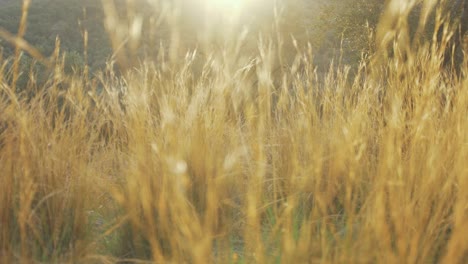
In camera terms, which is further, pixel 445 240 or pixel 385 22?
pixel 385 22

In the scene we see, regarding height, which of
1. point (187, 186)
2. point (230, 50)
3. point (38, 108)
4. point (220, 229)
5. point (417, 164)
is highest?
point (230, 50)

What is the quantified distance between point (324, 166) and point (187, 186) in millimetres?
881

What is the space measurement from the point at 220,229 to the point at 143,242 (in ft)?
1.32

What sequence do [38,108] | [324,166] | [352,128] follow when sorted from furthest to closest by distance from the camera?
1. [324,166]
2. [38,108]
3. [352,128]

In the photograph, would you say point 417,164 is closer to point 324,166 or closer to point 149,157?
point 324,166

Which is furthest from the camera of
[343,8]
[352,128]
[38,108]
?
[343,8]

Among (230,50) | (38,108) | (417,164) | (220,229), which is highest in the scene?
(230,50)

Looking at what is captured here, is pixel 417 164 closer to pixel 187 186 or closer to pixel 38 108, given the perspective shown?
pixel 187 186

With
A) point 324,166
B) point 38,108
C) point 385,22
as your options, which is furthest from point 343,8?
point 38,108

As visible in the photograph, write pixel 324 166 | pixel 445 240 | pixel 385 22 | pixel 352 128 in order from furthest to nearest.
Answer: pixel 385 22, pixel 324 166, pixel 352 128, pixel 445 240

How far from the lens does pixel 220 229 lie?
2289mm

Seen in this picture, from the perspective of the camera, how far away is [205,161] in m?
2.46

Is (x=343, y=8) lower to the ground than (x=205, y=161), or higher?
higher

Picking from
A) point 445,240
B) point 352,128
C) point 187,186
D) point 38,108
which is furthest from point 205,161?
point 445,240
